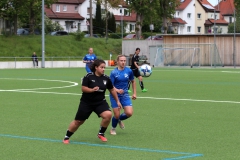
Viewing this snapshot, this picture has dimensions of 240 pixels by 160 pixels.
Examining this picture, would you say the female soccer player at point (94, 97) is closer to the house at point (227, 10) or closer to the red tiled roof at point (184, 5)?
the red tiled roof at point (184, 5)

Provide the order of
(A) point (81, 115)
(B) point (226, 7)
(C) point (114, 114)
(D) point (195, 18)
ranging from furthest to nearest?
1. (B) point (226, 7)
2. (D) point (195, 18)
3. (C) point (114, 114)
4. (A) point (81, 115)

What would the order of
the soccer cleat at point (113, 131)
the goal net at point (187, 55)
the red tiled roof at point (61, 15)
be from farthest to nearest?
the red tiled roof at point (61, 15)
the goal net at point (187, 55)
the soccer cleat at point (113, 131)

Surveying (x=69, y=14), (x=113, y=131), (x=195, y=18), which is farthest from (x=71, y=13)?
(x=113, y=131)

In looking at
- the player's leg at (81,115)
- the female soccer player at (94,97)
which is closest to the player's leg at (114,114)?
the female soccer player at (94,97)

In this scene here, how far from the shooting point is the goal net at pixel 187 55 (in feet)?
192

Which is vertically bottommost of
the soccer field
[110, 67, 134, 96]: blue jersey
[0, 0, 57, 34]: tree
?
the soccer field

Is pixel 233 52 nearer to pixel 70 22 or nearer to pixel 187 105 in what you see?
pixel 187 105

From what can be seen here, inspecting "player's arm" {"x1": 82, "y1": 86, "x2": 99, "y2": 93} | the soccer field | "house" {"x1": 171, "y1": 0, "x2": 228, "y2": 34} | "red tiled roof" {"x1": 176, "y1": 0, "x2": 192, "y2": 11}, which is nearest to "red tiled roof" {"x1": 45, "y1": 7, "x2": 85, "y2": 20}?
"house" {"x1": 171, "y1": 0, "x2": 228, "y2": 34}

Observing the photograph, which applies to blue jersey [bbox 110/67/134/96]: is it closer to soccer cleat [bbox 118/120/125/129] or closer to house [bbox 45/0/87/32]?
soccer cleat [bbox 118/120/125/129]

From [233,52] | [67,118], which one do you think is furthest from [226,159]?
[233,52]

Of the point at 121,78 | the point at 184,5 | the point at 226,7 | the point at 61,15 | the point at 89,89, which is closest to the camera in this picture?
the point at 89,89

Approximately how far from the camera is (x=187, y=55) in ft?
198

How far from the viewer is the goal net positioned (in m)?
58.5

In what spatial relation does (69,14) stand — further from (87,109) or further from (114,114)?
(87,109)
